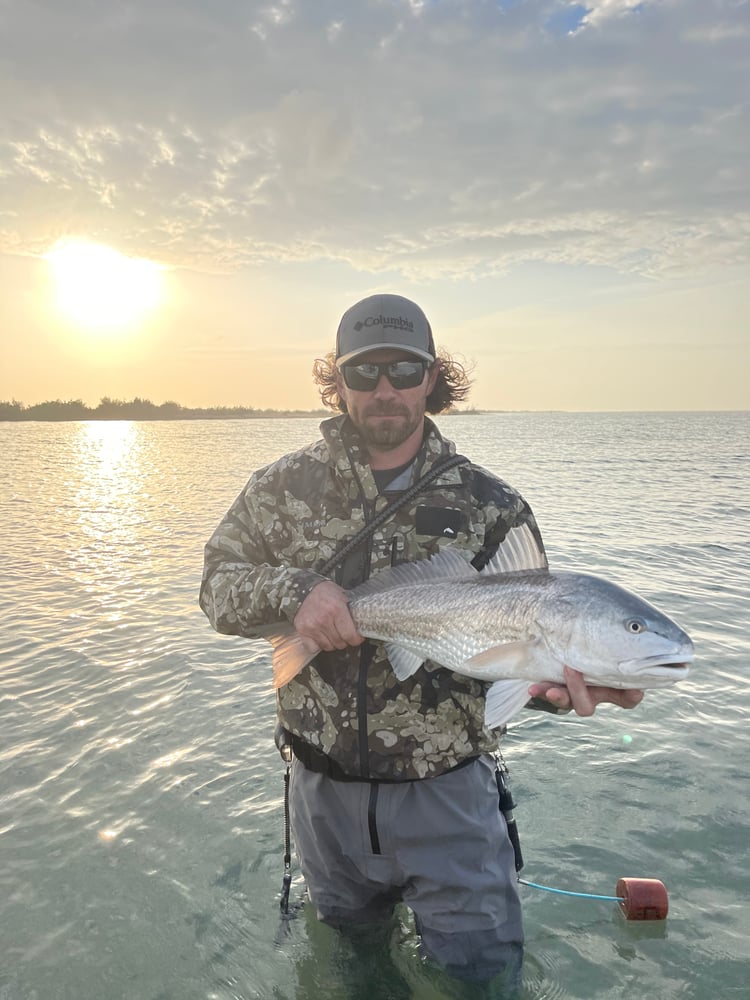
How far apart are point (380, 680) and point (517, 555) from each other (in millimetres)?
1103

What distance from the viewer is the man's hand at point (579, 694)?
347 cm

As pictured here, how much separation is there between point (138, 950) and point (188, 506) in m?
21.7

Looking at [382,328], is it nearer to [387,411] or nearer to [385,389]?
[385,389]

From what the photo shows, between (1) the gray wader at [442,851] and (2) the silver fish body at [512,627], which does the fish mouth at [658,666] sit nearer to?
(2) the silver fish body at [512,627]

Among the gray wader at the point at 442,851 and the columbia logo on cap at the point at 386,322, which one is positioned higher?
the columbia logo on cap at the point at 386,322

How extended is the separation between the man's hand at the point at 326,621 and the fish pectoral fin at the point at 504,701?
813mm

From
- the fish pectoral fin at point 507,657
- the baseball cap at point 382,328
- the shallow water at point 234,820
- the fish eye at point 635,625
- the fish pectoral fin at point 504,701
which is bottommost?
the shallow water at point 234,820

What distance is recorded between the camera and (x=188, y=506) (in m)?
25.9

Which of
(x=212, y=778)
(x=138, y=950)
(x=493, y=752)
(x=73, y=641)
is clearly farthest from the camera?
(x=73, y=641)

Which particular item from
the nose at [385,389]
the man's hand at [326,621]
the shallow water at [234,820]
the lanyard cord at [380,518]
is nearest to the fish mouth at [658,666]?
the man's hand at [326,621]

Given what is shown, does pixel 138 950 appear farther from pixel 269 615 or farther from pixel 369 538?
pixel 369 538

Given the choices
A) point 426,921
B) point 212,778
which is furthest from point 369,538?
point 212,778

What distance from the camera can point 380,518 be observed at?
4332mm

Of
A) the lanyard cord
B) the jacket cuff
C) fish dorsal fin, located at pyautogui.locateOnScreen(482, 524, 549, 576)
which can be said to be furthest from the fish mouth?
the jacket cuff
